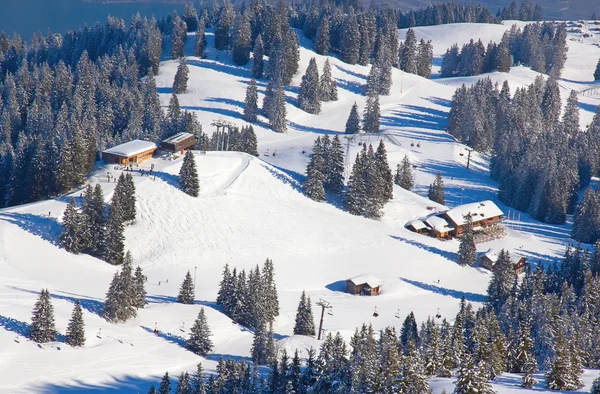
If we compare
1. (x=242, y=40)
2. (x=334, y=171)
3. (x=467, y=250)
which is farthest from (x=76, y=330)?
(x=242, y=40)

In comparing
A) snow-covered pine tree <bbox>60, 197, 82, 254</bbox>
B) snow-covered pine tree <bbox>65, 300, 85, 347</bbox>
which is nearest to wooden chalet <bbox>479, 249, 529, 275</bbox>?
snow-covered pine tree <bbox>60, 197, 82, 254</bbox>

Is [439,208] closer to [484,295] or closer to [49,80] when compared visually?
[484,295]

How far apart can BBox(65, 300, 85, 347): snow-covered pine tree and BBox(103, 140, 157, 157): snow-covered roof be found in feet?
120

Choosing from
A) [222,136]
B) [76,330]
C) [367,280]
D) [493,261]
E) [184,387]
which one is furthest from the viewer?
[222,136]

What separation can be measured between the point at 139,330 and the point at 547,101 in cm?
11662

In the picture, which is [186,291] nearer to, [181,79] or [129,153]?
[129,153]

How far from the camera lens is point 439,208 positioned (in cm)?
11056

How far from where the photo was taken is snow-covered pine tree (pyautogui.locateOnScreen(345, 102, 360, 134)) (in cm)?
13700

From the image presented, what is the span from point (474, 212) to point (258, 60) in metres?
59.4

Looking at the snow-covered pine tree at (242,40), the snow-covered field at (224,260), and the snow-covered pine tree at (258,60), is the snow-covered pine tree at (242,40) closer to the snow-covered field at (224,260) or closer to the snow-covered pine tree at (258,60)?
the snow-covered pine tree at (258,60)

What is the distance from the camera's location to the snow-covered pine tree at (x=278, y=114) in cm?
13425

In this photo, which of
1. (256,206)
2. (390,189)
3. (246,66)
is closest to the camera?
(256,206)

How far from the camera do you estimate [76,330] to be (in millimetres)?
59875

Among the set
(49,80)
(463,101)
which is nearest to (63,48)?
(49,80)
